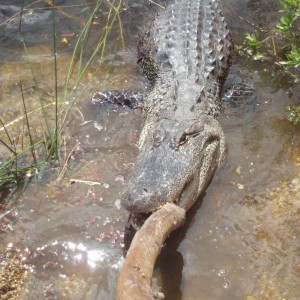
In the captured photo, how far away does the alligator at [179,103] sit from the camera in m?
3.62

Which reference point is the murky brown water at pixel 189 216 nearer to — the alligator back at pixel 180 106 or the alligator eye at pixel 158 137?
the alligator back at pixel 180 106

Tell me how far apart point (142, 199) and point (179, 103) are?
4.85 ft

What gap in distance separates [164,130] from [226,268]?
49.0 inches

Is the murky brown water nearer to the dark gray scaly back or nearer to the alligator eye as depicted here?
the dark gray scaly back

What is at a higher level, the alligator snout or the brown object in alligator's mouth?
the alligator snout

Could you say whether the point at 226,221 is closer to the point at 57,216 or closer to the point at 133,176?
the point at 133,176

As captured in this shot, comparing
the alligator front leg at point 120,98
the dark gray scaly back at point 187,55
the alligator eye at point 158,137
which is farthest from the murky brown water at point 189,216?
the alligator eye at point 158,137

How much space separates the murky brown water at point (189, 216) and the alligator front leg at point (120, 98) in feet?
0.32

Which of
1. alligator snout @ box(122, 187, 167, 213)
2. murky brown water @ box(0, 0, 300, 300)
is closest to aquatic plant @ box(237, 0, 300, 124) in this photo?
murky brown water @ box(0, 0, 300, 300)

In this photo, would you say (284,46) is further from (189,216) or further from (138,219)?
(138,219)

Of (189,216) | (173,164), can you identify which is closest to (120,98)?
(173,164)

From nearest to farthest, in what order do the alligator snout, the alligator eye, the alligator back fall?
the alligator snout, the alligator back, the alligator eye

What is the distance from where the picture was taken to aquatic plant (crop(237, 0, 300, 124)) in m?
4.83

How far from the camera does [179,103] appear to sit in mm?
4578
